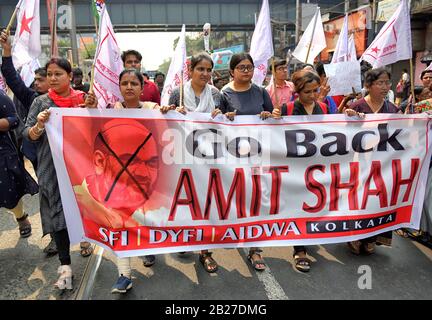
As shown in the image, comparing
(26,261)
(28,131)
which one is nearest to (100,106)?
(28,131)

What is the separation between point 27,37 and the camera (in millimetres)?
3361

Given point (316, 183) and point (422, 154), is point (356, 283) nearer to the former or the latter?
point (316, 183)

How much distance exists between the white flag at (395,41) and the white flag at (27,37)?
10.7 feet

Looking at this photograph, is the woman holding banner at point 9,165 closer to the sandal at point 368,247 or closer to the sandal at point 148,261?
the sandal at point 148,261

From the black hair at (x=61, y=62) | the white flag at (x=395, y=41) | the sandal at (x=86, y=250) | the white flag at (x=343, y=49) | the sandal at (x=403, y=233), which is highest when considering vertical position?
the white flag at (x=343, y=49)

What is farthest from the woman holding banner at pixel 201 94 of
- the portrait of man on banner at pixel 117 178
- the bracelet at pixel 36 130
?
the bracelet at pixel 36 130

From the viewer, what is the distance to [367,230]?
10.2ft

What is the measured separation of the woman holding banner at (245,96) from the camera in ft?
10.3

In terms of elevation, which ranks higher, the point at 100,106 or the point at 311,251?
the point at 100,106

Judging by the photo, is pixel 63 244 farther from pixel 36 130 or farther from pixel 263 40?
pixel 263 40

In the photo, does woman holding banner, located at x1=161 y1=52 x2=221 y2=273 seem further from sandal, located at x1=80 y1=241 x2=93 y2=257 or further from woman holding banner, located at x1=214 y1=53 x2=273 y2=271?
sandal, located at x1=80 y1=241 x2=93 y2=257

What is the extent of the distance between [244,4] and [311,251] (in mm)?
33662
